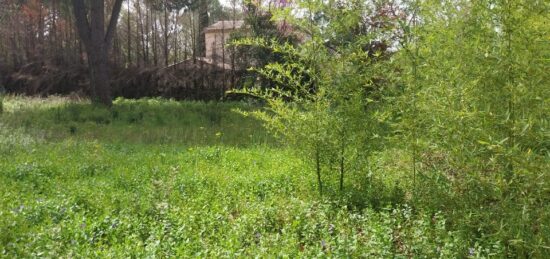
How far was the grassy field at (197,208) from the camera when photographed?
11.1ft

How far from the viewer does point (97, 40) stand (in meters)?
14.6

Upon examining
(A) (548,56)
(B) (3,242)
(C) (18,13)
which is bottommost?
(B) (3,242)

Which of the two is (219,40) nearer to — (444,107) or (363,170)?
(363,170)

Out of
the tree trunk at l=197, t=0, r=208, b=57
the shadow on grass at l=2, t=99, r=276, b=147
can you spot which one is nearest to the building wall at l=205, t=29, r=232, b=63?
the tree trunk at l=197, t=0, r=208, b=57

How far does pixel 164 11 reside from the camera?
65.5 ft

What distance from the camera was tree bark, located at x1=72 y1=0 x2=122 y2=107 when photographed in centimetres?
1443

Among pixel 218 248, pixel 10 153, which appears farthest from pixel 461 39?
pixel 10 153

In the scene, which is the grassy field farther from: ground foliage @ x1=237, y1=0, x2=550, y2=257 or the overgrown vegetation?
ground foliage @ x1=237, y1=0, x2=550, y2=257

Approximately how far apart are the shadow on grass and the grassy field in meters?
1.16

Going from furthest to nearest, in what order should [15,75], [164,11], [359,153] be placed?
[15,75], [164,11], [359,153]

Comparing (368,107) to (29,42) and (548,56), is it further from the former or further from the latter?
(29,42)

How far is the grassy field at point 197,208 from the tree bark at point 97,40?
6355 mm

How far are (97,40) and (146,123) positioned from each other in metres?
4.58

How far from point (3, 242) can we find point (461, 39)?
4.01 meters
